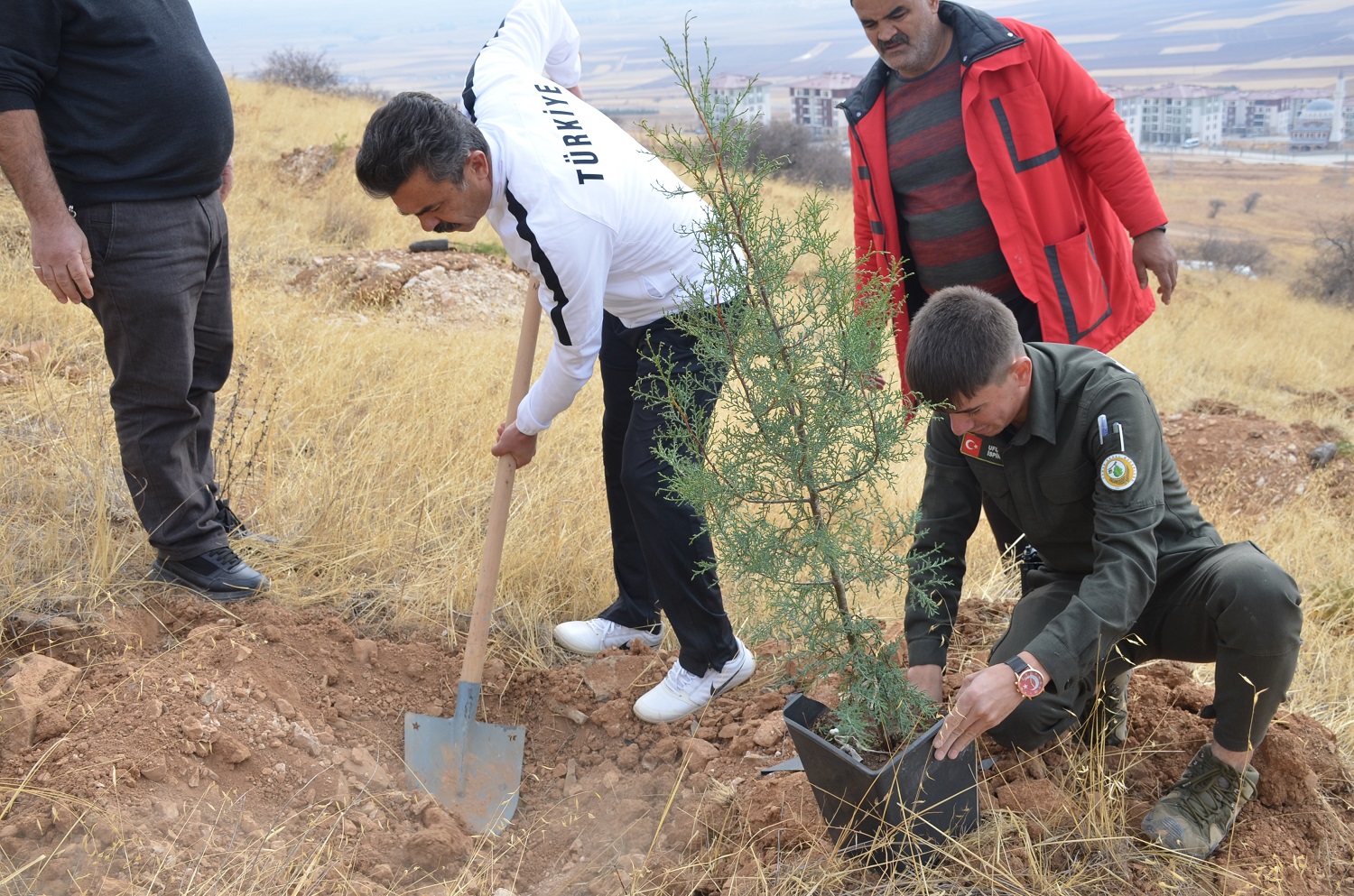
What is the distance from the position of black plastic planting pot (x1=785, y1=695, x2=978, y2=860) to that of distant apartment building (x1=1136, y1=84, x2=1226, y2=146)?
84866 millimetres

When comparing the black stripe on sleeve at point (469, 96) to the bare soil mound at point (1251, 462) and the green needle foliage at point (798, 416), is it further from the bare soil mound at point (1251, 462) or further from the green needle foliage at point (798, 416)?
the bare soil mound at point (1251, 462)

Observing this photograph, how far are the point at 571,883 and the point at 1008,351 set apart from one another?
5.32ft

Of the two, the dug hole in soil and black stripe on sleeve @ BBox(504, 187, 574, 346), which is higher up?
black stripe on sleeve @ BBox(504, 187, 574, 346)

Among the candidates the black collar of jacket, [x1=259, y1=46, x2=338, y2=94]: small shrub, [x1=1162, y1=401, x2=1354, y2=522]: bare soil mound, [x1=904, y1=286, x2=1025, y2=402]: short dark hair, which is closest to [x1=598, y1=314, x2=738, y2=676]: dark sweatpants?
[x1=904, y1=286, x2=1025, y2=402]: short dark hair

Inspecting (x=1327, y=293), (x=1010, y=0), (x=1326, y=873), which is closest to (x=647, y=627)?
(x=1326, y=873)

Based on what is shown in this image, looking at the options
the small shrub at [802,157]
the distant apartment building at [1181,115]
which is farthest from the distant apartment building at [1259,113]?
the small shrub at [802,157]

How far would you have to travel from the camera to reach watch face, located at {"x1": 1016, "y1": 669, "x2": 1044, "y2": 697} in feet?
6.07

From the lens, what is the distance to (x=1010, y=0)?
184 metres

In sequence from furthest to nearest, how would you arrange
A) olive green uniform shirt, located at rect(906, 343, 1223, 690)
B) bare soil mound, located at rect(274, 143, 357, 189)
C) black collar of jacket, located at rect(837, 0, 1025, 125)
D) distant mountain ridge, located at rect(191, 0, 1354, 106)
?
distant mountain ridge, located at rect(191, 0, 1354, 106) → bare soil mound, located at rect(274, 143, 357, 189) → black collar of jacket, located at rect(837, 0, 1025, 125) → olive green uniform shirt, located at rect(906, 343, 1223, 690)

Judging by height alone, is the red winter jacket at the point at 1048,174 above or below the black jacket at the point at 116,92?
below

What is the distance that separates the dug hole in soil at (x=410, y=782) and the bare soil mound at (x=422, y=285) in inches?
184

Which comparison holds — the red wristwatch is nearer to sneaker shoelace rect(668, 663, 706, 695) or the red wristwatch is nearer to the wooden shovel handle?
sneaker shoelace rect(668, 663, 706, 695)

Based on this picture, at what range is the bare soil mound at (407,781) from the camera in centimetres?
216

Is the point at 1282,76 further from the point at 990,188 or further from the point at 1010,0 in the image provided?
the point at 990,188
